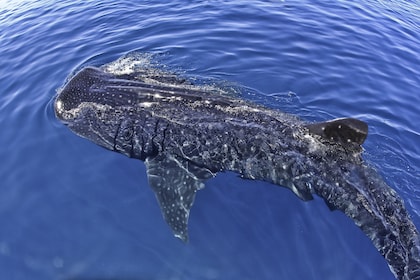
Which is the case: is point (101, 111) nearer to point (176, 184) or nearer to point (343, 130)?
point (176, 184)

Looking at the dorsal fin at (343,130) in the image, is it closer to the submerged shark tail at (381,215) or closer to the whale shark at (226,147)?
the whale shark at (226,147)

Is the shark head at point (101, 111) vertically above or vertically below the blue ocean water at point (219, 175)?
above

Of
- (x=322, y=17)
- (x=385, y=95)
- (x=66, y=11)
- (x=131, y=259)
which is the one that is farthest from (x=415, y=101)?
(x=66, y=11)

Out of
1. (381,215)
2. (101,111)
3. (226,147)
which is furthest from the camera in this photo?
(101,111)

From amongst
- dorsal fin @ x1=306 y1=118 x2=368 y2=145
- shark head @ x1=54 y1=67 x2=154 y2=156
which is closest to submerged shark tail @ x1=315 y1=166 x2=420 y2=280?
dorsal fin @ x1=306 y1=118 x2=368 y2=145

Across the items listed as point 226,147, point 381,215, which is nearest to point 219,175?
point 226,147

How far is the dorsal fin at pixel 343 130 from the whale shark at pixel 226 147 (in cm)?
2

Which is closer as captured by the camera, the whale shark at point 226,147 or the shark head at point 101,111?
the whale shark at point 226,147

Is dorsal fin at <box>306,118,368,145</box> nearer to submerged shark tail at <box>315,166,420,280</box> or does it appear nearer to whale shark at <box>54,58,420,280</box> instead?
whale shark at <box>54,58,420,280</box>

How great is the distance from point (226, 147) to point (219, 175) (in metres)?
0.56

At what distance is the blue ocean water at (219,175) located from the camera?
6.59 metres

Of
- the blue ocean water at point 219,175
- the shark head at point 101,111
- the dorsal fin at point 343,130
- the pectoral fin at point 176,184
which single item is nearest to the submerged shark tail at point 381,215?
the blue ocean water at point 219,175

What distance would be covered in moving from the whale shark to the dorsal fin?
0.02m

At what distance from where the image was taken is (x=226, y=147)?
7773mm
